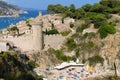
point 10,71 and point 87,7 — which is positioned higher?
point 87,7

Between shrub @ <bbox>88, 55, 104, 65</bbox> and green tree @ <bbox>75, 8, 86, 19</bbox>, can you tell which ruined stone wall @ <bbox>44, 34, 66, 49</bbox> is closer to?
shrub @ <bbox>88, 55, 104, 65</bbox>

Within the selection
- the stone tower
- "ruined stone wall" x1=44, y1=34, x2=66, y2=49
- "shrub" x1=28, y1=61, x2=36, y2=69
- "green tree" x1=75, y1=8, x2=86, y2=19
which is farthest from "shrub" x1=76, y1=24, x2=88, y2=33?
"shrub" x1=28, y1=61, x2=36, y2=69

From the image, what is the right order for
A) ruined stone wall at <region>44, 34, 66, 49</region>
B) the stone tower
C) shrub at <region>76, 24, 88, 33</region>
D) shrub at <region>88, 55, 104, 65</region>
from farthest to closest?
shrub at <region>76, 24, 88, 33</region>
ruined stone wall at <region>44, 34, 66, 49</region>
shrub at <region>88, 55, 104, 65</region>
the stone tower

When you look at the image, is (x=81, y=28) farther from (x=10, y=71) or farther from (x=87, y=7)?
(x=10, y=71)

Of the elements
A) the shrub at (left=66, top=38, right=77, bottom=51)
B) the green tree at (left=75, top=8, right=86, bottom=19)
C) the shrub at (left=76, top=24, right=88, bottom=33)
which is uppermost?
the green tree at (left=75, top=8, right=86, bottom=19)

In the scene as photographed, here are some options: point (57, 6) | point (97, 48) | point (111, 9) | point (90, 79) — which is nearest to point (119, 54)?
point (97, 48)

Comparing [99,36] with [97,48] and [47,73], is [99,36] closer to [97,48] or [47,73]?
[97,48]

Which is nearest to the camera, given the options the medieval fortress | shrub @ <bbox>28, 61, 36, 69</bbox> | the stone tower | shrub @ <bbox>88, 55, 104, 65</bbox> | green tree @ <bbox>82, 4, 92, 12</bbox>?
shrub @ <bbox>28, 61, 36, 69</bbox>

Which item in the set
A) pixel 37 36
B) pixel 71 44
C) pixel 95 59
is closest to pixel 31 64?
pixel 37 36

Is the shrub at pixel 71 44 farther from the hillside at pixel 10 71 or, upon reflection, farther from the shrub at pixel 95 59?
the hillside at pixel 10 71
